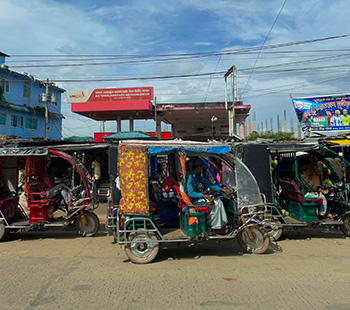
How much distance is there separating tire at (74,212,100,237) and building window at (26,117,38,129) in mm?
26186

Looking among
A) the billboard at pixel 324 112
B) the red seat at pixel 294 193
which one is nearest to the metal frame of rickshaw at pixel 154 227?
the red seat at pixel 294 193

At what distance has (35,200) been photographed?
7.00 metres

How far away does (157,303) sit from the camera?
142 inches

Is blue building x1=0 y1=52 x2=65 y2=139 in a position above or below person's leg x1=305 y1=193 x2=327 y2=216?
Answer: above

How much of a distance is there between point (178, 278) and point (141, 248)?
1.03 meters

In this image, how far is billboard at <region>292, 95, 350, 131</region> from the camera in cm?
1219

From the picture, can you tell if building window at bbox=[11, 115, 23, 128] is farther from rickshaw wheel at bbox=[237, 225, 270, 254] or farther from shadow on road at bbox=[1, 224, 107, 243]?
rickshaw wheel at bbox=[237, 225, 270, 254]

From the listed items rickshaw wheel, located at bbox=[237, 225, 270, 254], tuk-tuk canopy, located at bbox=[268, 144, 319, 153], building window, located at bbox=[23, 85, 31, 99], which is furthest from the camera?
building window, located at bbox=[23, 85, 31, 99]

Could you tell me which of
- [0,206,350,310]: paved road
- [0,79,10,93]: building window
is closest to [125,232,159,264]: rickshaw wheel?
[0,206,350,310]: paved road

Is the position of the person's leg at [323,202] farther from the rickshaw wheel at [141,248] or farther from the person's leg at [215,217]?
the rickshaw wheel at [141,248]

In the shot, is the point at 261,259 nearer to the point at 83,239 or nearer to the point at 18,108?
the point at 83,239

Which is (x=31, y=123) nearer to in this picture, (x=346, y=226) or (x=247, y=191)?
(x=247, y=191)

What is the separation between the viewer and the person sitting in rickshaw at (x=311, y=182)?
22.5 ft

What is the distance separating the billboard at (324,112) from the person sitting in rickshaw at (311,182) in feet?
18.8
